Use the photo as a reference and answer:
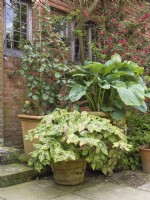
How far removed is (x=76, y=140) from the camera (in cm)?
345

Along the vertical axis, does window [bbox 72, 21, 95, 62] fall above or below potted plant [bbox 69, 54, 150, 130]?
above

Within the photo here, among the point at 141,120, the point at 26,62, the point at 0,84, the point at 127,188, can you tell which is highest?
the point at 26,62

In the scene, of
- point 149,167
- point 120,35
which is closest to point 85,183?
point 149,167

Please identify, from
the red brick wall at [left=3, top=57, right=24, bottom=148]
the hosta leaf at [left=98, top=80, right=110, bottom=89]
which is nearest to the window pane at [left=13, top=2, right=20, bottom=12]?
the red brick wall at [left=3, top=57, right=24, bottom=148]

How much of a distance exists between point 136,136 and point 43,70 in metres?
1.95

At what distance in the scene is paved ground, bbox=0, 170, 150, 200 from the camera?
3.40 meters

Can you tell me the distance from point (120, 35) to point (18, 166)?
3334mm

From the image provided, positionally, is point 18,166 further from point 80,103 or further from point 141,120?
point 141,120

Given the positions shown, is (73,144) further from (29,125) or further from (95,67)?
(95,67)

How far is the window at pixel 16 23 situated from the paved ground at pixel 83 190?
8.19ft

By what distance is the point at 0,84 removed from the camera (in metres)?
4.80

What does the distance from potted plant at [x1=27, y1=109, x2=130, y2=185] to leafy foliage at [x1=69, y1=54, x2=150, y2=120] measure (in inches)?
23.0

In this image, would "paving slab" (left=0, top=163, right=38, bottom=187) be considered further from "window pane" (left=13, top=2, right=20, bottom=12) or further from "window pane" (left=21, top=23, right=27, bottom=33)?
"window pane" (left=13, top=2, right=20, bottom=12)

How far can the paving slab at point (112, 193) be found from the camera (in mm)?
3441
